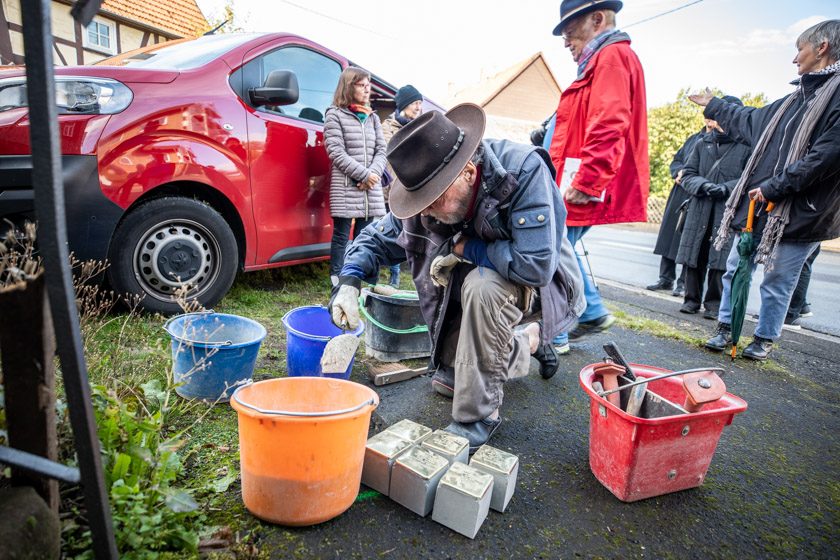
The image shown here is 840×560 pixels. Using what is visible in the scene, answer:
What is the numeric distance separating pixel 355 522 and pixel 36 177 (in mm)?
1297

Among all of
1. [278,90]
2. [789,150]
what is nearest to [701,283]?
[789,150]

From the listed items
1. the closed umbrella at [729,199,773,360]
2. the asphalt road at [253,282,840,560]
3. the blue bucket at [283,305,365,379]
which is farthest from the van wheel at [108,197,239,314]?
the closed umbrella at [729,199,773,360]

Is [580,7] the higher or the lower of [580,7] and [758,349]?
the higher

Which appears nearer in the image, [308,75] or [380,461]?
[380,461]

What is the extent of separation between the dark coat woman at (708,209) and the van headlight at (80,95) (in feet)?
15.8

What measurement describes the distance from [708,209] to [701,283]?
780 mm

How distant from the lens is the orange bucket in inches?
52.4

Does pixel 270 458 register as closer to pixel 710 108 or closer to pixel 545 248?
pixel 545 248

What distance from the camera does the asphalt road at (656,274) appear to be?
17.5 feet

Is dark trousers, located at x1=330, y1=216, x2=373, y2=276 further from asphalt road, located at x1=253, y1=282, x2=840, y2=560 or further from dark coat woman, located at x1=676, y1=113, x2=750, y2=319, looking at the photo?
dark coat woman, located at x1=676, y1=113, x2=750, y2=319

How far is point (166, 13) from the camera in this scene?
46.8 feet

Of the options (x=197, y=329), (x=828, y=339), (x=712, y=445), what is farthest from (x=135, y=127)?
(x=828, y=339)

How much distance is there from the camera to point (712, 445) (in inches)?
69.4

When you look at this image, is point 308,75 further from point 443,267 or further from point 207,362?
point 207,362
